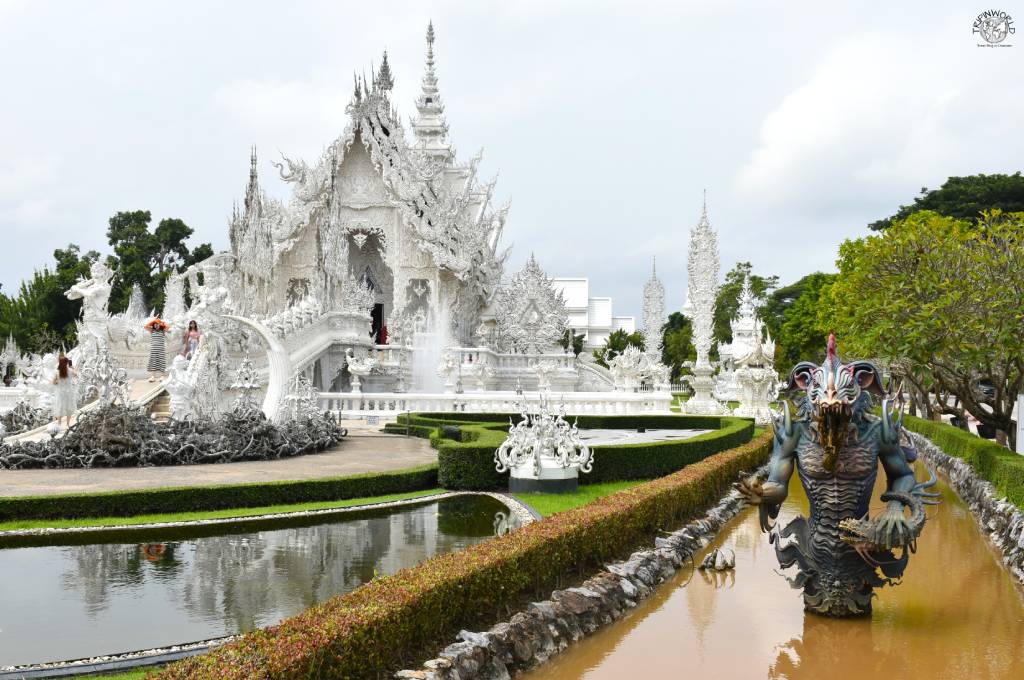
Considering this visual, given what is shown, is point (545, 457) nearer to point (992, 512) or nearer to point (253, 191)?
point (992, 512)

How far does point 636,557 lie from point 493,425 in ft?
29.0

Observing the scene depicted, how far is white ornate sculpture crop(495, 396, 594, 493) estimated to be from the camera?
35.0 ft

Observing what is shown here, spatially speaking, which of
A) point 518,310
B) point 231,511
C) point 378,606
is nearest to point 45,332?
point 518,310

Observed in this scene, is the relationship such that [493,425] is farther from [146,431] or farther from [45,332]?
[45,332]

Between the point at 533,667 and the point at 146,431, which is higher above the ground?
the point at 146,431

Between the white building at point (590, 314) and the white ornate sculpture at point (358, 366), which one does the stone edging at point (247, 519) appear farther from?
the white building at point (590, 314)

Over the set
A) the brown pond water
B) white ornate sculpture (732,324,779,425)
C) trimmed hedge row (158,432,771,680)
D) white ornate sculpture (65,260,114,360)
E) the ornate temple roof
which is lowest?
the brown pond water

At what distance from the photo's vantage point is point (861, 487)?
588cm

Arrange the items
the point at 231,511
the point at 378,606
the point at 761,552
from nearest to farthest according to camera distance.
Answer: the point at 378,606
the point at 761,552
the point at 231,511

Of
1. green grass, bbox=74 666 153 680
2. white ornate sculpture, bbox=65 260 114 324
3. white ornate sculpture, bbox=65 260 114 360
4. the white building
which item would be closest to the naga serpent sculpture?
green grass, bbox=74 666 153 680

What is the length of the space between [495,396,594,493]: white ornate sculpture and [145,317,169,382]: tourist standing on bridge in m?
14.7

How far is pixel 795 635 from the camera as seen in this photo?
6.09 m

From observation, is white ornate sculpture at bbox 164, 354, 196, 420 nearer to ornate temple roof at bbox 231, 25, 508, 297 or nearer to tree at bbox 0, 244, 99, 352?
ornate temple roof at bbox 231, 25, 508, 297

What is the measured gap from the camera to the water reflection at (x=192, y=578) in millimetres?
5340
